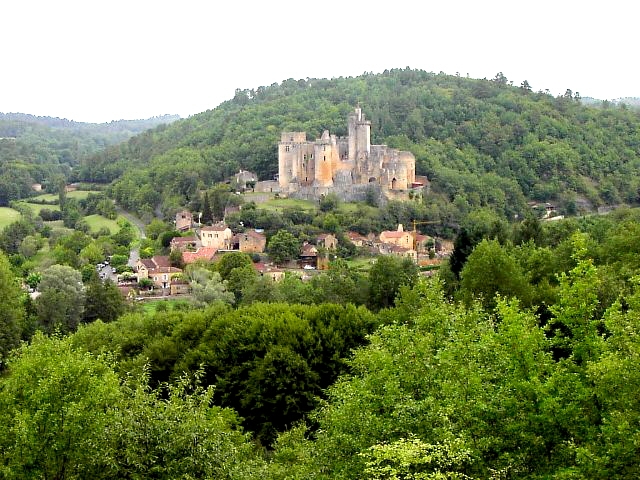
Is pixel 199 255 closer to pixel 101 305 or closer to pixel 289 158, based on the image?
pixel 101 305

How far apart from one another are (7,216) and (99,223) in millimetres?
15638

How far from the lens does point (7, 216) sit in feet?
322

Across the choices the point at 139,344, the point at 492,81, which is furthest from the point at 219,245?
the point at 492,81

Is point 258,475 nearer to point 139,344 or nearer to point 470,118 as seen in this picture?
point 139,344

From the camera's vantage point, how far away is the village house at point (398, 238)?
71.9m

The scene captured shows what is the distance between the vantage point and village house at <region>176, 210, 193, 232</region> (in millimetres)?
78188

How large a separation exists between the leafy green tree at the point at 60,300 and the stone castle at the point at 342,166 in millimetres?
35007

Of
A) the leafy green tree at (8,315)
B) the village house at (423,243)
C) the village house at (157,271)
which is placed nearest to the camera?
the leafy green tree at (8,315)

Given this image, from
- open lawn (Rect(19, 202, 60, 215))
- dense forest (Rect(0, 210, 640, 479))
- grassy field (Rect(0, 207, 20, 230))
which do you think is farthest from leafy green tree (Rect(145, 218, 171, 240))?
dense forest (Rect(0, 210, 640, 479))

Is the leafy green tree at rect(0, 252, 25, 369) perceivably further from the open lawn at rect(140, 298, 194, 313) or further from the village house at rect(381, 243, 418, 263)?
the village house at rect(381, 243, 418, 263)

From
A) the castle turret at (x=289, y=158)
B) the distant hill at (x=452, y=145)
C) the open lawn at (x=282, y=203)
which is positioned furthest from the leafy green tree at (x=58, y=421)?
the castle turret at (x=289, y=158)

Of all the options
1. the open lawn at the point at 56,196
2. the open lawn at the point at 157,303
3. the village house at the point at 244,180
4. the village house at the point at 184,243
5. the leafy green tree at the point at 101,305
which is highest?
the village house at the point at 244,180

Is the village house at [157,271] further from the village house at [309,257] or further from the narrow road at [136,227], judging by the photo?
the village house at [309,257]

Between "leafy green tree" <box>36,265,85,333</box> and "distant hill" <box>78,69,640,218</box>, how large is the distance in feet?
127
